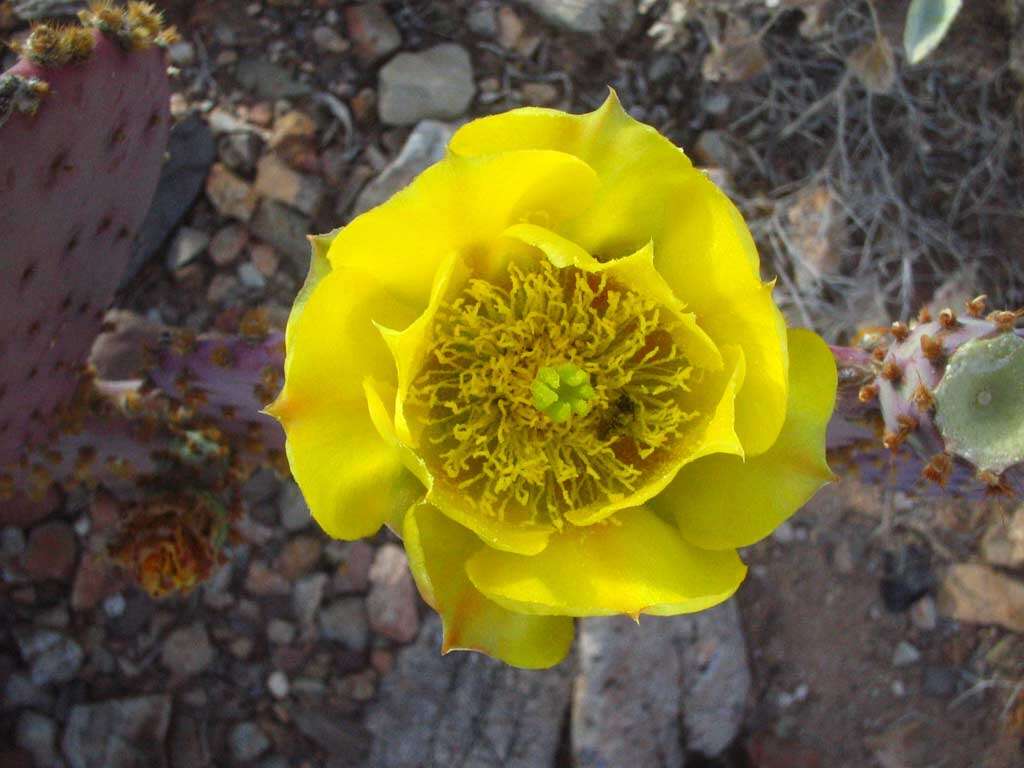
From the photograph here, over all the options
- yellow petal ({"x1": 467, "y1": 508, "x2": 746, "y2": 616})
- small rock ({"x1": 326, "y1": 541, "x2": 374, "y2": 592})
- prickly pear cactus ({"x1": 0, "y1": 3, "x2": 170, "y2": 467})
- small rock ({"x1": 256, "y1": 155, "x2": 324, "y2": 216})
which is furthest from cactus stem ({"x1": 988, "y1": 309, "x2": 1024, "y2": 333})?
small rock ({"x1": 256, "y1": 155, "x2": 324, "y2": 216})

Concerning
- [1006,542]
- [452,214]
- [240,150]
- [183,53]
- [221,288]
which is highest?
[452,214]

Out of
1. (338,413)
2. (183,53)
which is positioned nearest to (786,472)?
(338,413)

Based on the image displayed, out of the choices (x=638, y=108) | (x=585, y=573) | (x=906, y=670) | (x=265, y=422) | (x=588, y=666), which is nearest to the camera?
(x=585, y=573)

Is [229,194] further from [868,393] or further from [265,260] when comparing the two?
[868,393]

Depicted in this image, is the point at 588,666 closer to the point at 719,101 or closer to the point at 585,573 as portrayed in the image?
the point at 585,573

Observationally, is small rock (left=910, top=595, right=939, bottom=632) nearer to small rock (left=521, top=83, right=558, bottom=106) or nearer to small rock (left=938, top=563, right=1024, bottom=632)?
small rock (left=938, top=563, right=1024, bottom=632)

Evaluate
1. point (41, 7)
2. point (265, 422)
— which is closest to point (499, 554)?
point (265, 422)
